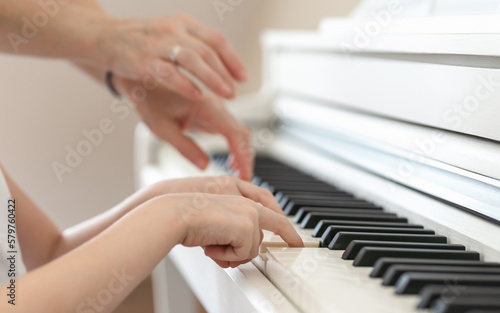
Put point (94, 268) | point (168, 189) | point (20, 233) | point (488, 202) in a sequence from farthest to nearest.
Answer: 1. point (20, 233)
2. point (168, 189)
3. point (488, 202)
4. point (94, 268)

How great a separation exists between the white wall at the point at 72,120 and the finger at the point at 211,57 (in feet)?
5.85

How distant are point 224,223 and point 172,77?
1.54 ft

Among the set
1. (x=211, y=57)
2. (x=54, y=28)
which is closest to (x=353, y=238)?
(x=211, y=57)

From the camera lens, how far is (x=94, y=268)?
0.74 m

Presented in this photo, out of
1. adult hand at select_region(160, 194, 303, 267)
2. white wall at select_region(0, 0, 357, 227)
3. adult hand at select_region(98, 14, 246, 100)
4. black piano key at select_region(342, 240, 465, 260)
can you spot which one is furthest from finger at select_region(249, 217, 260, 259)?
white wall at select_region(0, 0, 357, 227)

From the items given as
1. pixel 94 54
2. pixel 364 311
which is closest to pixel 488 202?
pixel 364 311

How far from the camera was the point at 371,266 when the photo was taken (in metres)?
0.78

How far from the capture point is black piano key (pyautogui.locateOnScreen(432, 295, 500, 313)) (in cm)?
58

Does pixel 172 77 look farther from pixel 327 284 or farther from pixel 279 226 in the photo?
pixel 327 284

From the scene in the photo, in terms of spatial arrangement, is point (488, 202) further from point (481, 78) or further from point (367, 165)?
point (367, 165)

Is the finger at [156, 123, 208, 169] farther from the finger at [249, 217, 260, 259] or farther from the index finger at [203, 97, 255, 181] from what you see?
the finger at [249, 217, 260, 259]

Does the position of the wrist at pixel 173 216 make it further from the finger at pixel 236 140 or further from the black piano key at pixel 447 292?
the finger at pixel 236 140

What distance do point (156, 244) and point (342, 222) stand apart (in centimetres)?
33

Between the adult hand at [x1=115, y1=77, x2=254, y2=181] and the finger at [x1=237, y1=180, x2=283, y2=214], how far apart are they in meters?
0.40
